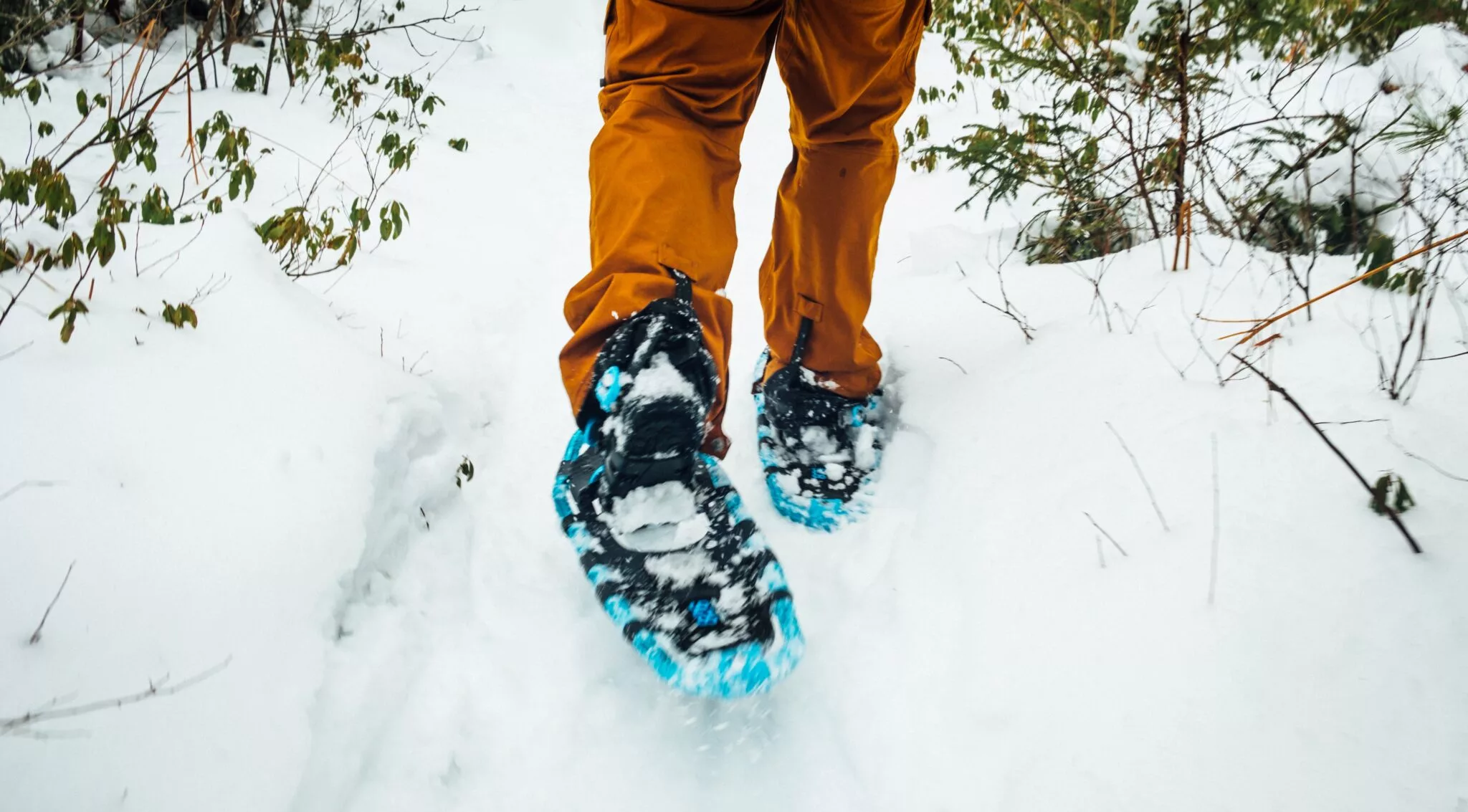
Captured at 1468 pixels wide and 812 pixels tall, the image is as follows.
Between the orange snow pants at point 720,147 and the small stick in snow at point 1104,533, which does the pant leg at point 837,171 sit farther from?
the small stick in snow at point 1104,533

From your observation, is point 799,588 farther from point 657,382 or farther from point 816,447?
point 657,382

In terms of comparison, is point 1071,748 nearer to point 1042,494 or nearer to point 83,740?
point 1042,494

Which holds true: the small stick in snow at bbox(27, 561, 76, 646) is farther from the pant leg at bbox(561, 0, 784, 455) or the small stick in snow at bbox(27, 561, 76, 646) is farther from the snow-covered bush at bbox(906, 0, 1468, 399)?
the snow-covered bush at bbox(906, 0, 1468, 399)

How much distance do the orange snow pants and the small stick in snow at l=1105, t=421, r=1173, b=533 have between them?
2.07ft

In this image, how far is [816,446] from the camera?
173cm

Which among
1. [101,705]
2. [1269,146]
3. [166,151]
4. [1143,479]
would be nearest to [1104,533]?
[1143,479]

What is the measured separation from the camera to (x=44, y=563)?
3.11 ft

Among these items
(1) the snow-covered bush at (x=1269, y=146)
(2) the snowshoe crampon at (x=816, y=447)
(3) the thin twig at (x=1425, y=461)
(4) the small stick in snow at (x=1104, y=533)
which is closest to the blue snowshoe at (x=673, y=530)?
(2) the snowshoe crampon at (x=816, y=447)

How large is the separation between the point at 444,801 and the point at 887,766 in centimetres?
63

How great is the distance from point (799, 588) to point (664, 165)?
817 mm

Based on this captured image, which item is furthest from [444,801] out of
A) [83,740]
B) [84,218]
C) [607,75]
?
[84,218]

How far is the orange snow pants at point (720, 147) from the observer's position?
47.4 inches

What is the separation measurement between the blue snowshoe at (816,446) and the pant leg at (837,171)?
0.05 metres

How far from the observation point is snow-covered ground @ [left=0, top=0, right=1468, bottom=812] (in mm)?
847
